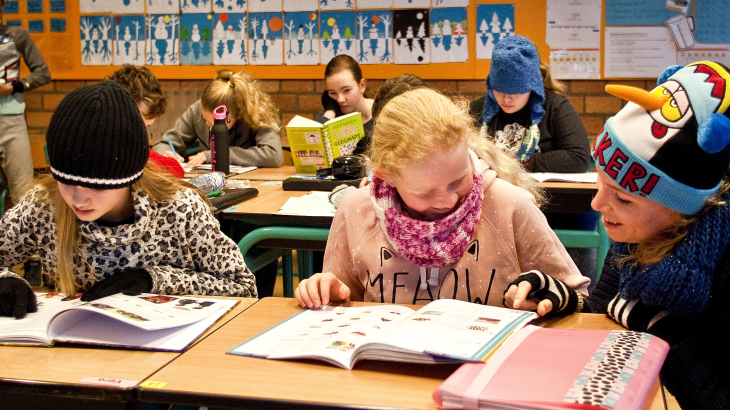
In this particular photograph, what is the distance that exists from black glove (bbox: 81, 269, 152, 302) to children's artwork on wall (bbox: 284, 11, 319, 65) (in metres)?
3.33

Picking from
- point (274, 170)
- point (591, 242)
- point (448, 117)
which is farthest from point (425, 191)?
point (274, 170)

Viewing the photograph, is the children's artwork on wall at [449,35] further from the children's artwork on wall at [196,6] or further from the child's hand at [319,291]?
the child's hand at [319,291]

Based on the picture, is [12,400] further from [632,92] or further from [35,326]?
[632,92]

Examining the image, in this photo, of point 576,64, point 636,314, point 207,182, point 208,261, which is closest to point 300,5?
point 576,64

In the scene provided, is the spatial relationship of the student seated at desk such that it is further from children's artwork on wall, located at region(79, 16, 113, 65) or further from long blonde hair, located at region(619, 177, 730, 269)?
children's artwork on wall, located at region(79, 16, 113, 65)

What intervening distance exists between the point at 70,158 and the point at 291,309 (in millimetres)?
538

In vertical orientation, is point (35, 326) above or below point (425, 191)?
below

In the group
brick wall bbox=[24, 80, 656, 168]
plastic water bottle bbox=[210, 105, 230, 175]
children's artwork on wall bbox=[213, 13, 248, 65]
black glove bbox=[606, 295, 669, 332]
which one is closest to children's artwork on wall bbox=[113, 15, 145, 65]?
brick wall bbox=[24, 80, 656, 168]

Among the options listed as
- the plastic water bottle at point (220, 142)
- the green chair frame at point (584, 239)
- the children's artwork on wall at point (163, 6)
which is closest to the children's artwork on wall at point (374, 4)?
the children's artwork on wall at point (163, 6)

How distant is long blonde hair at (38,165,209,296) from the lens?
143 centimetres

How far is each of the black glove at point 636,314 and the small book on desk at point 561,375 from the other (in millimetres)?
120

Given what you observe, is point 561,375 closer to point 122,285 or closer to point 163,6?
point 122,285

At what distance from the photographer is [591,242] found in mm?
2408

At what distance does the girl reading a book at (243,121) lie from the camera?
137 inches
